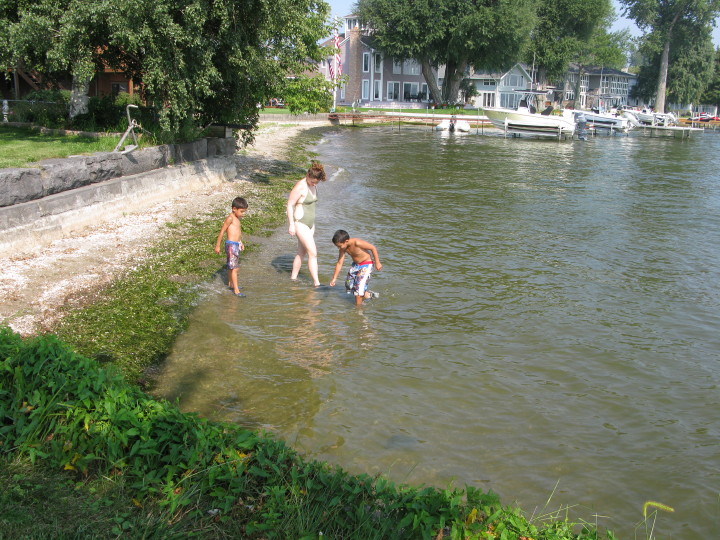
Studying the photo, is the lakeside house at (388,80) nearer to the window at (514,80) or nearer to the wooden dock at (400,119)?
the window at (514,80)

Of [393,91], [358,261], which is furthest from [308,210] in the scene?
[393,91]

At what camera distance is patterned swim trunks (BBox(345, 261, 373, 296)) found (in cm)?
907

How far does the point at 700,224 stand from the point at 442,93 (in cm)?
5872

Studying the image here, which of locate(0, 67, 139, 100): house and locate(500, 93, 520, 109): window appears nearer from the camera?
locate(0, 67, 139, 100): house

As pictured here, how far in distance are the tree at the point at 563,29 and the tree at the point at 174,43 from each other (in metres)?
65.3

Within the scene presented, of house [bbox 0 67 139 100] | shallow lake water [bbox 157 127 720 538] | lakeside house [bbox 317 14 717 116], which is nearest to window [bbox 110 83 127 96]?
house [bbox 0 67 139 100]

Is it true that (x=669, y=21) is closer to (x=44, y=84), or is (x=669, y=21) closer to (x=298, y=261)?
(x=44, y=84)

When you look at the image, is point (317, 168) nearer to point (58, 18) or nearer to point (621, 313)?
point (621, 313)

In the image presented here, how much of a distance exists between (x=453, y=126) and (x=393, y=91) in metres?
25.8

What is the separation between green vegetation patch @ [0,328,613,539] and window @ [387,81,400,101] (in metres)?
74.2

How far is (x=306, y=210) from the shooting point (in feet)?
31.9

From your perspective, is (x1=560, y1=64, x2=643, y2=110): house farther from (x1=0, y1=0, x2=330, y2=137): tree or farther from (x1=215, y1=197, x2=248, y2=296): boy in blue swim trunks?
(x1=215, y1=197, x2=248, y2=296): boy in blue swim trunks

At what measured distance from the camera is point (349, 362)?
24.0 feet

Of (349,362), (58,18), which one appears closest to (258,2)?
(58,18)
